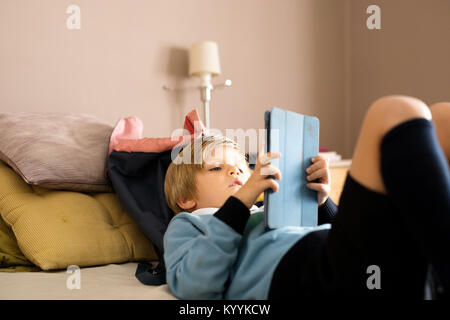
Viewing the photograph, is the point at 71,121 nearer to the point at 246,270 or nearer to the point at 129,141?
the point at 129,141

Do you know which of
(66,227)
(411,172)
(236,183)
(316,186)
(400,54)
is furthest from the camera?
(400,54)

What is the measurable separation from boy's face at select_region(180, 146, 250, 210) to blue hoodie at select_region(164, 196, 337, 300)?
17 centimetres

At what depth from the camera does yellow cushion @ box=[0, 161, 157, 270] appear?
111 centimetres

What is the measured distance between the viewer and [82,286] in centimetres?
96

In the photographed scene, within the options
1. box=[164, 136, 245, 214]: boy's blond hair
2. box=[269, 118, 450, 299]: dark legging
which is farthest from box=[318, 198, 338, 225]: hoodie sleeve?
box=[269, 118, 450, 299]: dark legging

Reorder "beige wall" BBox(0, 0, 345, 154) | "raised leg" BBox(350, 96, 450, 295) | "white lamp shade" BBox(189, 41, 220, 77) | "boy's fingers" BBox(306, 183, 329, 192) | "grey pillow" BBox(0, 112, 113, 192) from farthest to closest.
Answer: "white lamp shade" BBox(189, 41, 220, 77) < "beige wall" BBox(0, 0, 345, 154) < "grey pillow" BBox(0, 112, 113, 192) < "boy's fingers" BBox(306, 183, 329, 192) < "raised leg" BBox(350, 96, 450, 295)

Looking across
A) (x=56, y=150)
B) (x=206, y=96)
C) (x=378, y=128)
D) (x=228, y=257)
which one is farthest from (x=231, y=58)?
(x=378, y=128)

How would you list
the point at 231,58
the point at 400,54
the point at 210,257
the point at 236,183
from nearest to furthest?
1. the point at 210,257
2. the point at 236,183
3. the point at 231,58
4. the point at 400,54

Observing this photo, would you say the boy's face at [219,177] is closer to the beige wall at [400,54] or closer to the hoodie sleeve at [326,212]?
the hoodie sleeve at [326,212]

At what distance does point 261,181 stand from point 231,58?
1.83 metres

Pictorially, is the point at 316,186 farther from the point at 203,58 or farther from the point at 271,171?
the point at 203,58

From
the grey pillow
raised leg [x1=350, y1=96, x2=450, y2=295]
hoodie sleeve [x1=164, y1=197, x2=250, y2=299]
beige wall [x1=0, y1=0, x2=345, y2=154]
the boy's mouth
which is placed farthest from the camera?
beige wall [x1=0, y1=0, x2=345, y2=154]

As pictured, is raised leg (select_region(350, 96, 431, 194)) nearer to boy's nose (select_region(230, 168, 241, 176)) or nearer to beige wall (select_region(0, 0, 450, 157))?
Answer: boy's nose (select_region(230, 168, 241, 176))

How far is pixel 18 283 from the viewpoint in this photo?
98cm
